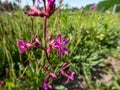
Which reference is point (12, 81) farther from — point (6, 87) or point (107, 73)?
point (107, 73)

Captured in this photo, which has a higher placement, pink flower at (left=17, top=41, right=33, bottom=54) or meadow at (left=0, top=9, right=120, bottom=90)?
pink flower at (left=17, top=41, right=33, bottom=54)

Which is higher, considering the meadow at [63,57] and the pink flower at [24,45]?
the pink flower at [24,45]

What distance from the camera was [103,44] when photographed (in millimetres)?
4031

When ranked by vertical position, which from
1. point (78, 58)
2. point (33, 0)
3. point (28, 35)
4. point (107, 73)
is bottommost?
point (107, 73)

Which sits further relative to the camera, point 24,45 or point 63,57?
point 63,57

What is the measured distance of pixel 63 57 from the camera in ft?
9.80

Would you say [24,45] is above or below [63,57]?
above

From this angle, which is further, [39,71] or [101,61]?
[101,61]

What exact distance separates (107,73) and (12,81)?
49.5 inches

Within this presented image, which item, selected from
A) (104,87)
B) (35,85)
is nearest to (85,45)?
(104,87)

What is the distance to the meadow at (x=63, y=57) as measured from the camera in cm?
245

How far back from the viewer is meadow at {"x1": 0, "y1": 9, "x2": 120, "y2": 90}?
2447mm

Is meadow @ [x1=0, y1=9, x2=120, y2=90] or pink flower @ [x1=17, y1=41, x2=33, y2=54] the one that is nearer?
pink flower @ [x1=17, y1=41, x2=33, y2=54]

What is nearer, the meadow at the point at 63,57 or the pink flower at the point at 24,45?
the pink flower at the point at 24,45
